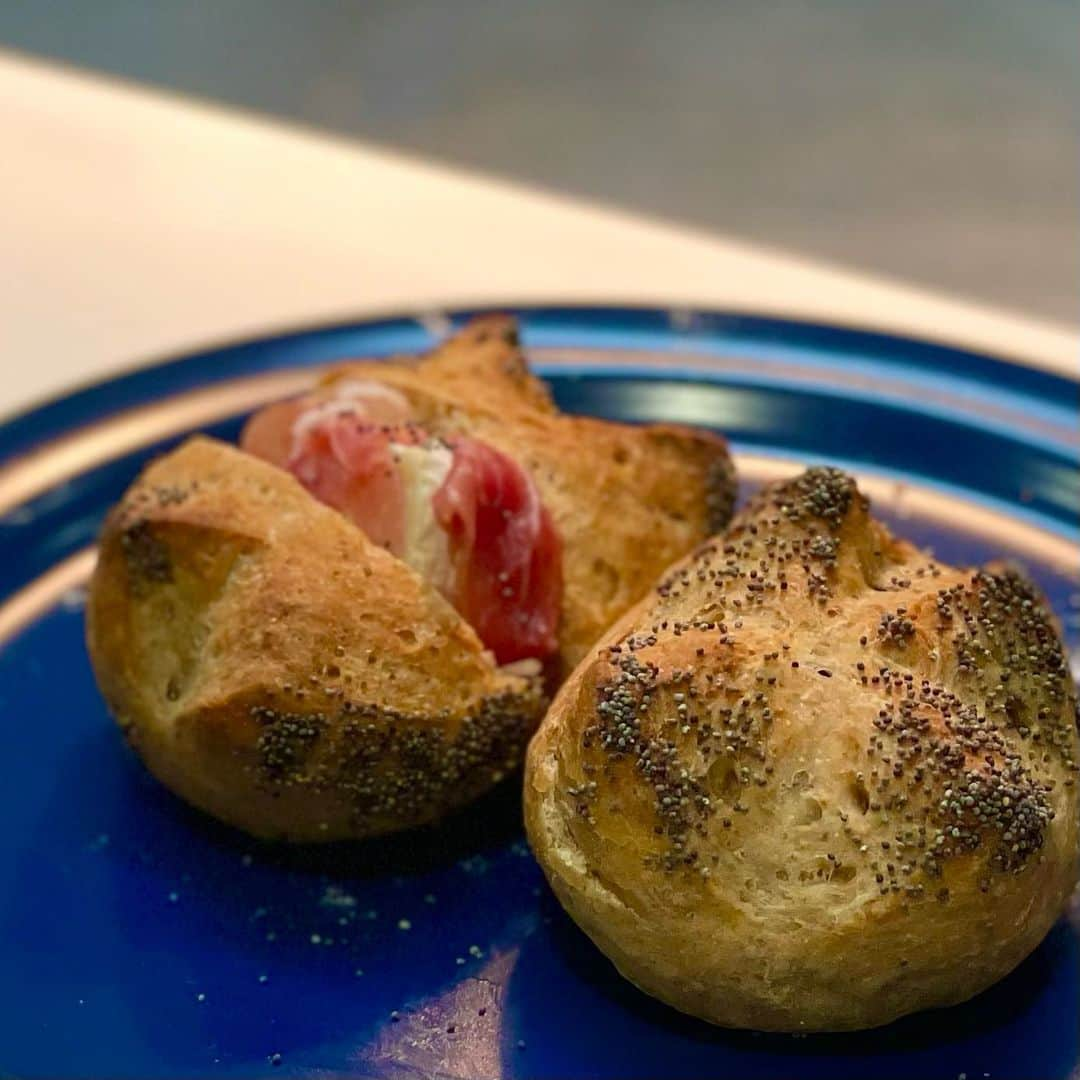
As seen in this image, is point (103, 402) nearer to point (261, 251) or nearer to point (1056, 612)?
point (261, 251)

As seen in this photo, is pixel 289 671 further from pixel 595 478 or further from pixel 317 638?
pixel 595 478

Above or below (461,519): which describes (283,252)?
below

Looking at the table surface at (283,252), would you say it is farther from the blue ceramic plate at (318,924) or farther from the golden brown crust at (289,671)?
the golden brown crust at (289,671)

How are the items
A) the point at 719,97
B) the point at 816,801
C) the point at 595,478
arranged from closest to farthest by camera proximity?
the point at 816,801
the point at 595,478
the point at 719,97

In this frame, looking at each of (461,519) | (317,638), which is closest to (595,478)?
(461,519)

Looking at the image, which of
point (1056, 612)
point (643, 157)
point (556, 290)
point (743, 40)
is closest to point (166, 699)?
point (1056, 612)

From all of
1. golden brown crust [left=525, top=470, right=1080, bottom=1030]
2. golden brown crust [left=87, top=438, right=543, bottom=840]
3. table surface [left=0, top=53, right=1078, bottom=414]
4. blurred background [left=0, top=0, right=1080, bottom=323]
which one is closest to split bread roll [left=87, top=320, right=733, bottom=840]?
golden brown crust [left=87, top=438, right=543, bottom=840]

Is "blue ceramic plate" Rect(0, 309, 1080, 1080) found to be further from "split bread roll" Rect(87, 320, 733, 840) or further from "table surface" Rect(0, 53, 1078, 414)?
"table surface" Rect(0, 53, 1078, 414)
